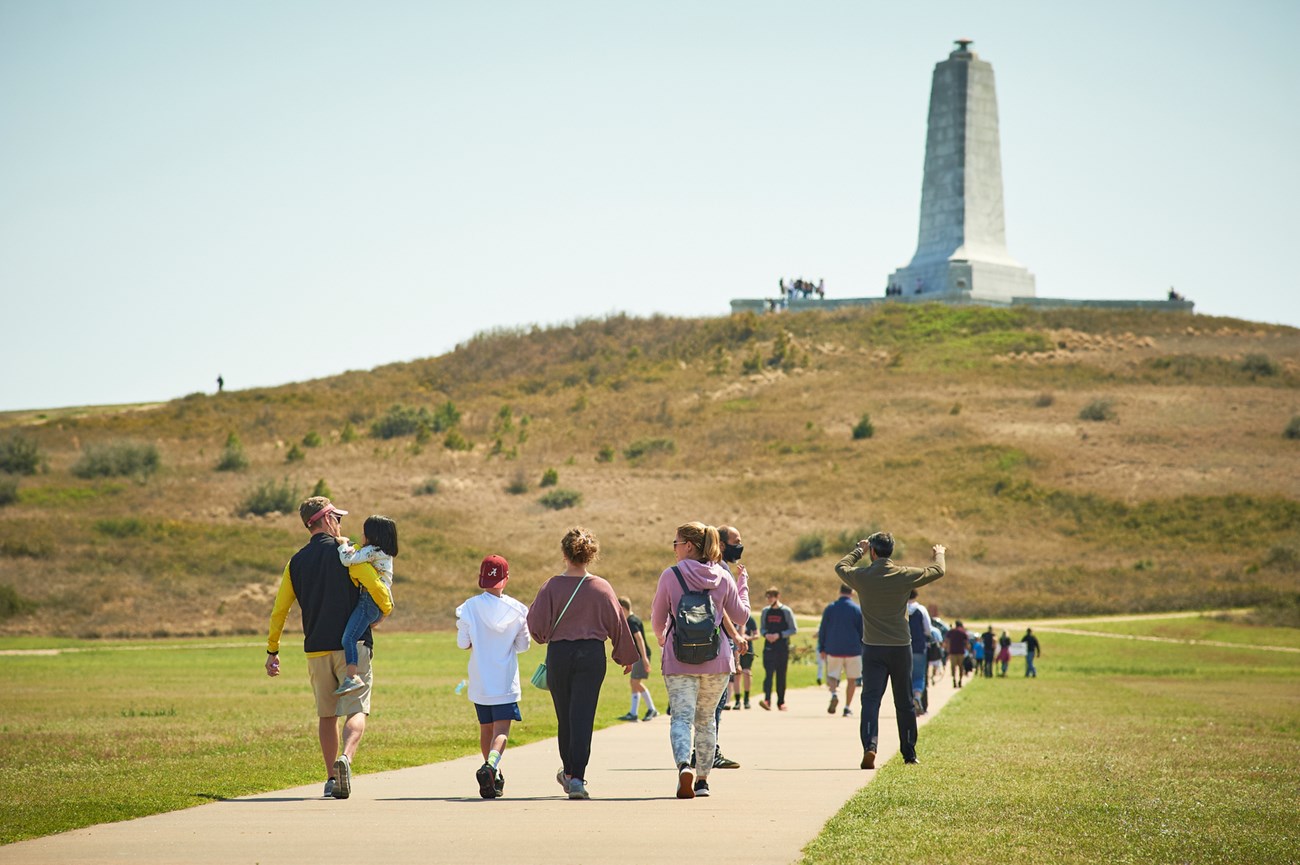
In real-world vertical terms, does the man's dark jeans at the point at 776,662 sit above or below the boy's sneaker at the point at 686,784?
below

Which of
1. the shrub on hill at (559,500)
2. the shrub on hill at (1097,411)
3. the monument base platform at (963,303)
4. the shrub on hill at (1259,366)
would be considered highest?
the monument base platform at (963,303)

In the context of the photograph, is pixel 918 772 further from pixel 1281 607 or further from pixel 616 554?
pixel 616 554

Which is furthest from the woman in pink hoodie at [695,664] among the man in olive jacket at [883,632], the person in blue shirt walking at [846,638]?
the person in blue shirt walking at [846,638]

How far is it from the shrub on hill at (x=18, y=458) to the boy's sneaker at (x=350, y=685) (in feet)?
247

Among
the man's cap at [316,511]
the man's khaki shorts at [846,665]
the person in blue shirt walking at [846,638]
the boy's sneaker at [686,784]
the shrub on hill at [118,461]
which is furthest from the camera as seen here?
the shrub on hill at [118,461]

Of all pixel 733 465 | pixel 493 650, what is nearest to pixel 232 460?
pixel 733 465

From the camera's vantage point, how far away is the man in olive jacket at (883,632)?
12.5 metres

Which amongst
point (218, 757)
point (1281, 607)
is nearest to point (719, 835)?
point (218, 757)

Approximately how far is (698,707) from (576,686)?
37.9 inches

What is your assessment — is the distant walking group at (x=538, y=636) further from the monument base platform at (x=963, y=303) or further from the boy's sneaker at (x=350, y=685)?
the monument base platform at (x=963, y=303)

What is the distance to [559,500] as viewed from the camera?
7488 cm

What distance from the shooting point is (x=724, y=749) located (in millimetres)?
14742

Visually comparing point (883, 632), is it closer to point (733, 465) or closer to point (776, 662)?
point (776, 662)

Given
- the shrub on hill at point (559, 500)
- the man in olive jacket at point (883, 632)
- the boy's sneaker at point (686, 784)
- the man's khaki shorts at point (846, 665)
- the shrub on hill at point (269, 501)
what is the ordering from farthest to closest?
the shrub on hill at point (559, 500) → the shrub on hill at point (269, 501) → the man's khaki shorts at point (846, 665) → the man in olive jacket at point (883, 632) → the boy's sneaker at point (686, 784)
